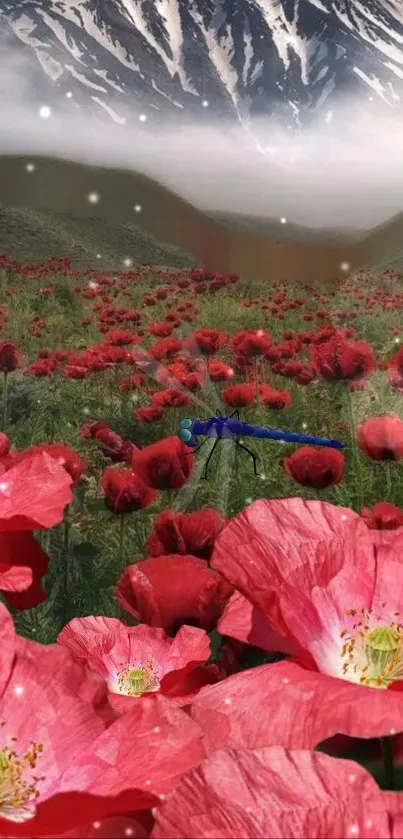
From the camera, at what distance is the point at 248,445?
87 centimetres

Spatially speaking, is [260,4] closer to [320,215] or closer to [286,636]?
[320,215]

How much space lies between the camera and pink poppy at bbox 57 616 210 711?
0.16m

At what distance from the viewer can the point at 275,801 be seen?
74mm

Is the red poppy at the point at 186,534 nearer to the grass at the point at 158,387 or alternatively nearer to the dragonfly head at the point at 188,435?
the dragonfly head at the point at 188,435

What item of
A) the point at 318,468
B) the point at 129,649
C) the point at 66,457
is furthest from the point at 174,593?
the point at 318,468

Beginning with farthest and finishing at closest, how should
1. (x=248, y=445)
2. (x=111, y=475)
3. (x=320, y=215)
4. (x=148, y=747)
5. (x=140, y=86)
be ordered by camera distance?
(x=140, y=86), (x=320, y=215), (x=248, y=445), (x=111, y=475), (x=148, y=747)

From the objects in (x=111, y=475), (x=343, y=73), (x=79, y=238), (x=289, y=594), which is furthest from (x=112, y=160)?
(x=289, y=594)

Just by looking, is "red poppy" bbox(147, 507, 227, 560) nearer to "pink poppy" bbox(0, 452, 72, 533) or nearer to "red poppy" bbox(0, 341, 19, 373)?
"pink poppy" bbox(0, 452, 72, 533)

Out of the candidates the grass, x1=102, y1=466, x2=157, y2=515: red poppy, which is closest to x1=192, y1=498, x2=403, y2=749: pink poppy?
x1=102, y1=466, x2=157, y2=515: red poppy

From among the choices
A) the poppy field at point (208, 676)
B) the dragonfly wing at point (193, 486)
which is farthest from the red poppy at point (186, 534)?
the dragonfly wing at point (193, 486)

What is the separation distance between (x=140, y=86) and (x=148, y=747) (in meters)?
1.12

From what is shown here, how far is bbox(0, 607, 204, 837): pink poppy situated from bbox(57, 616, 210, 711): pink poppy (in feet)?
0.15

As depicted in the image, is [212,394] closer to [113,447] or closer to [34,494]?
[113,447]

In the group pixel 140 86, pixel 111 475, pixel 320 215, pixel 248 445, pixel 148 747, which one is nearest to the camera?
pixel 148 747
